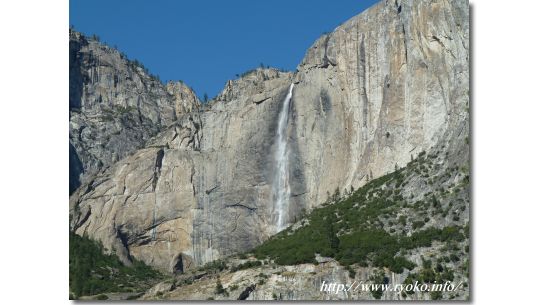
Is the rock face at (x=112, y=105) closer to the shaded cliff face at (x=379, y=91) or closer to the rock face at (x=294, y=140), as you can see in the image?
the rock face at (x=294, y=140)

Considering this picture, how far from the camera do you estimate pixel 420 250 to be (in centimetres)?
4628

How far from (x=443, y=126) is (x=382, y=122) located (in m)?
5.30

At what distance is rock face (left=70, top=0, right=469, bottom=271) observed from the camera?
5703 centimetres

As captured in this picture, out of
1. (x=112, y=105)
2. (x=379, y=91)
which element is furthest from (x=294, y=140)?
(x=112, y=105)

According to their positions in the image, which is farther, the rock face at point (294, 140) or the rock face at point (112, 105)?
the rock face at point (112, 105)

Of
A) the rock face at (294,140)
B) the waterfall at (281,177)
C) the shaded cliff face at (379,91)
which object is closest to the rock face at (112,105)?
the rock face at (294,140)

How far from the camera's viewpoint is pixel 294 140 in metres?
63.2

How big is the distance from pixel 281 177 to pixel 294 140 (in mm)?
2048

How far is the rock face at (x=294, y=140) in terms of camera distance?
57031 mm

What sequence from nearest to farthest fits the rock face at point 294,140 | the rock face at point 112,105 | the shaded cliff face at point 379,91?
the shaded cliff face at point 379,91, the rock face at point 294,140, the rock face at point 112,105

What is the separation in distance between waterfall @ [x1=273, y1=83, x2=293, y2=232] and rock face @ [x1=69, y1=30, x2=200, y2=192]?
43.9 ft

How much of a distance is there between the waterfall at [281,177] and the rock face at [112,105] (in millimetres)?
13382
